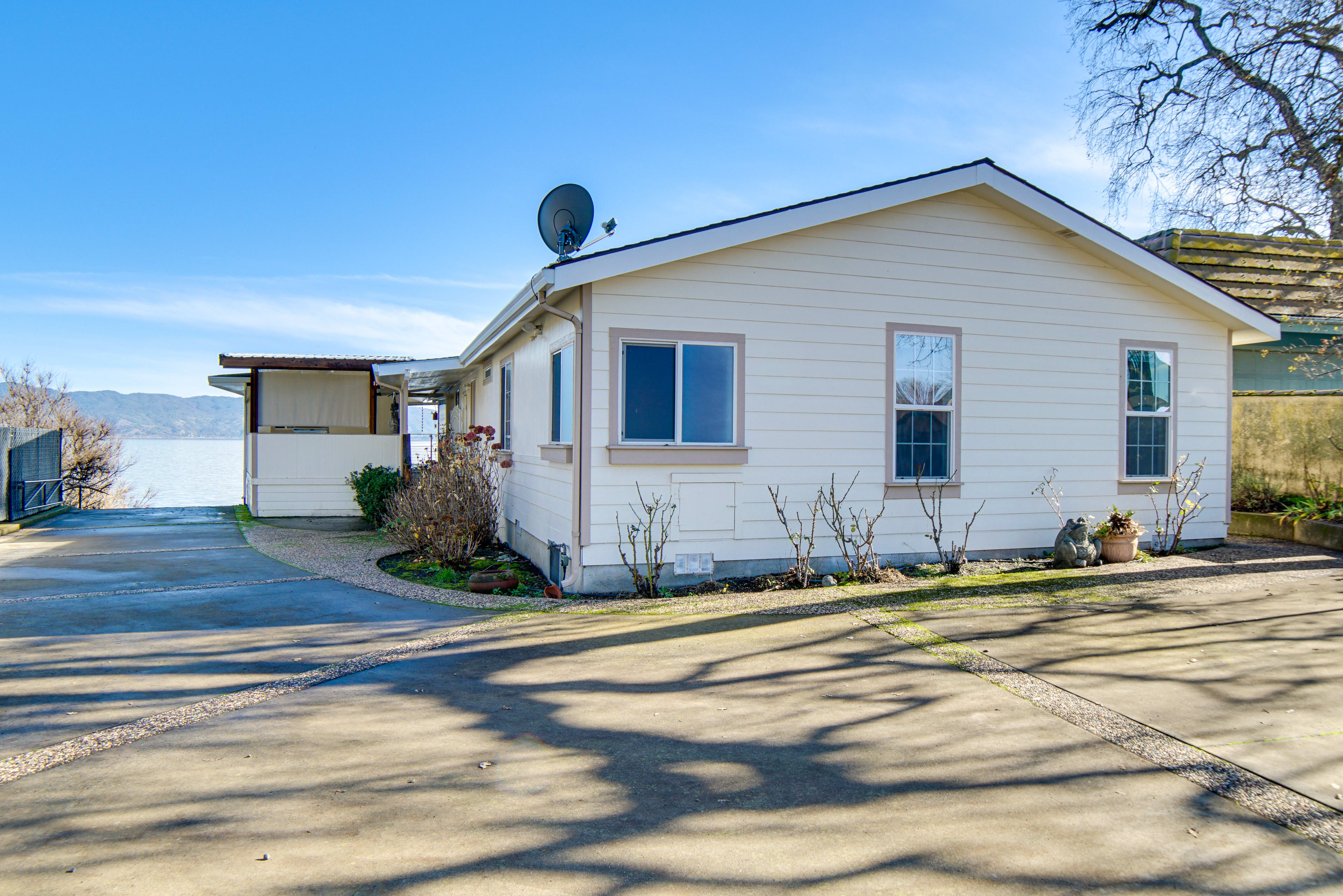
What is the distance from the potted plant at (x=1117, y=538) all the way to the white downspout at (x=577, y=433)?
626 cm

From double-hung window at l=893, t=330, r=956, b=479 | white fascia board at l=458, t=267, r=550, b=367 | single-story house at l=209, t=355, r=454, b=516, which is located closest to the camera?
white fascia board at l=458, t=267, r=550, b=367

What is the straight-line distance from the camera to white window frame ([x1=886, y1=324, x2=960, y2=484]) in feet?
29.2

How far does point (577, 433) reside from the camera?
7668 millimetres

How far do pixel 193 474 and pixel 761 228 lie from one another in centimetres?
4840

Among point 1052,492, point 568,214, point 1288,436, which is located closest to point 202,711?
point 568,214

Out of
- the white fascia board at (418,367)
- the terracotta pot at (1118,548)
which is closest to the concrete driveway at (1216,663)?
the terracotta pot at (1118,548)

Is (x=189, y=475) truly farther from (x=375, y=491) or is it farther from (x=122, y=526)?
(x=375, y=491)

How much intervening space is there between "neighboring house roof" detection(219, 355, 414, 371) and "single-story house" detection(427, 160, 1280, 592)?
23.4 feet

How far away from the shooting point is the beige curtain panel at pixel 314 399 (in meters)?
17.1

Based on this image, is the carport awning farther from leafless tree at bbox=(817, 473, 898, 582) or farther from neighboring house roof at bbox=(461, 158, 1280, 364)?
leafless tree at bbox=(817, 473, 898, 582)

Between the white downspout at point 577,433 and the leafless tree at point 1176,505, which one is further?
the leafless tree at point 1176,505

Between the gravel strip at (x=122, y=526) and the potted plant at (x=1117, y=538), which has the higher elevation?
the potted plant at (x=1117, y=538)

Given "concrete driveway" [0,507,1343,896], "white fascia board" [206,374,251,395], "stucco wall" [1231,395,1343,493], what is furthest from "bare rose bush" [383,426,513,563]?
"stucco wall" [1231,395,1343,493]

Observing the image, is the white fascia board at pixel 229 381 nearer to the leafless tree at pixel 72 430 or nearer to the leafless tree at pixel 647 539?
the leafless tree at pixel 72 430
